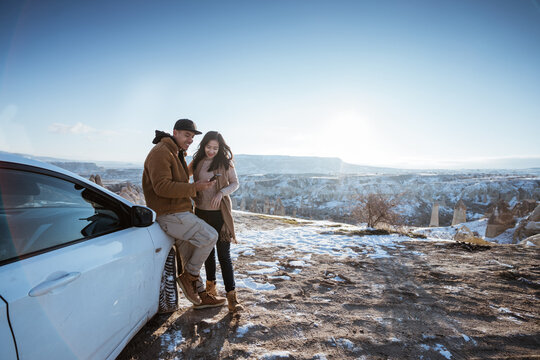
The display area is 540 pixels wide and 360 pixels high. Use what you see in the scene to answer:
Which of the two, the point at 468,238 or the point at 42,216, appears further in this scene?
the point at 468,238

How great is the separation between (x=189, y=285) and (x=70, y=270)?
1774mm

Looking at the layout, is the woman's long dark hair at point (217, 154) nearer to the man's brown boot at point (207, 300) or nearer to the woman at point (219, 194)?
the woman at point (219, 194)

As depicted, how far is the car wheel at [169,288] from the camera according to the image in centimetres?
281

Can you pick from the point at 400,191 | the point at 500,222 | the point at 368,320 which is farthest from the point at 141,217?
the point at 400,191

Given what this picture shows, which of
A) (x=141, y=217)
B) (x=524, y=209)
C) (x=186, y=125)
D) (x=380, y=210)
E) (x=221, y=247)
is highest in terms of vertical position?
(x=186, y=125)

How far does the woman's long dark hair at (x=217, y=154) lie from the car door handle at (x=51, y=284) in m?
1.77

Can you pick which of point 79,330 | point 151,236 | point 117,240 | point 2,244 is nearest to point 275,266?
point 151,236

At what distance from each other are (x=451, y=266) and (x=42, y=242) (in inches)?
253

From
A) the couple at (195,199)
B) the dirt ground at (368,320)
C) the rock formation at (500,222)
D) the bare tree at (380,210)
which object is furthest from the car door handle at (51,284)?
the rock formation at (500,222)

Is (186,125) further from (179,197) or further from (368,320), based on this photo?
(368,320)

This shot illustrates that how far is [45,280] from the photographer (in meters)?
1.34

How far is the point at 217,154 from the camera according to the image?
119 inches

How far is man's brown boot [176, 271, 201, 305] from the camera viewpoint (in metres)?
3.01

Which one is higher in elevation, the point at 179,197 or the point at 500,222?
the point at 179,197
